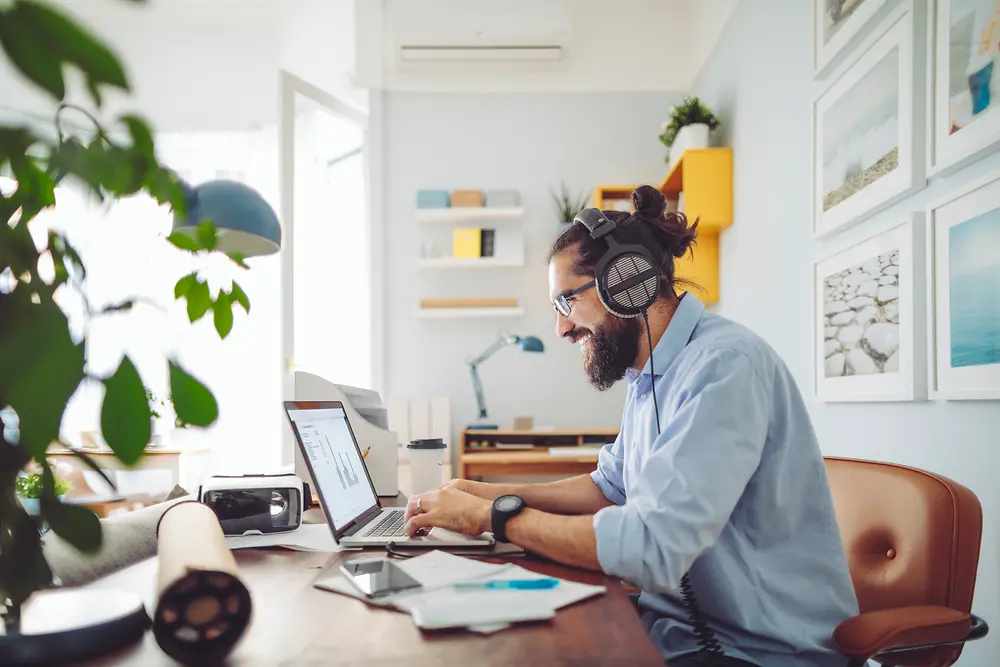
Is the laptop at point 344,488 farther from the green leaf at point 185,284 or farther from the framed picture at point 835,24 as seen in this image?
the framed picture at point 835,24

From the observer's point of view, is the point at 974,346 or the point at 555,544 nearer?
the point at 555,544

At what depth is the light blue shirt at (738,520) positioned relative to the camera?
1.04 m

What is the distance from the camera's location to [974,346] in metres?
1.45

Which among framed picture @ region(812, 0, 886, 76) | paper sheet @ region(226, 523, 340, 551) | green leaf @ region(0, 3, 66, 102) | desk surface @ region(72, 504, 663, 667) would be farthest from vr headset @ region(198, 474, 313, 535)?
framed picture @ region(812, 0, 886, 76)

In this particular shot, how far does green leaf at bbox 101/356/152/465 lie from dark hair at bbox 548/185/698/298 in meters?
1.15

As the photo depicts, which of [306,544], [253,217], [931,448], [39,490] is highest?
[253,217]

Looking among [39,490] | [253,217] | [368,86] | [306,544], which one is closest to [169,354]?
[39,490]

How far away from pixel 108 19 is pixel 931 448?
517 centimetres

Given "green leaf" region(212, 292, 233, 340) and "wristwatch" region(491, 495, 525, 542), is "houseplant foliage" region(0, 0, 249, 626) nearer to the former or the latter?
"green leaf" region(212, 292, 233, 340)

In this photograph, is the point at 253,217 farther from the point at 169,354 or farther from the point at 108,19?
the point at 108,19

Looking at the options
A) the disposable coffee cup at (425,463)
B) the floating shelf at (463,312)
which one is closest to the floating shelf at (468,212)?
the floating shelf at (463,312)

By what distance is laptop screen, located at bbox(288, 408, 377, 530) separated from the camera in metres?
1.38

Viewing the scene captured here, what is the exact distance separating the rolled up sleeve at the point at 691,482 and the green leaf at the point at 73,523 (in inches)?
29.0

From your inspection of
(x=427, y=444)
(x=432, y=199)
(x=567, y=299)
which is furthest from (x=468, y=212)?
(x=567, y=299)
